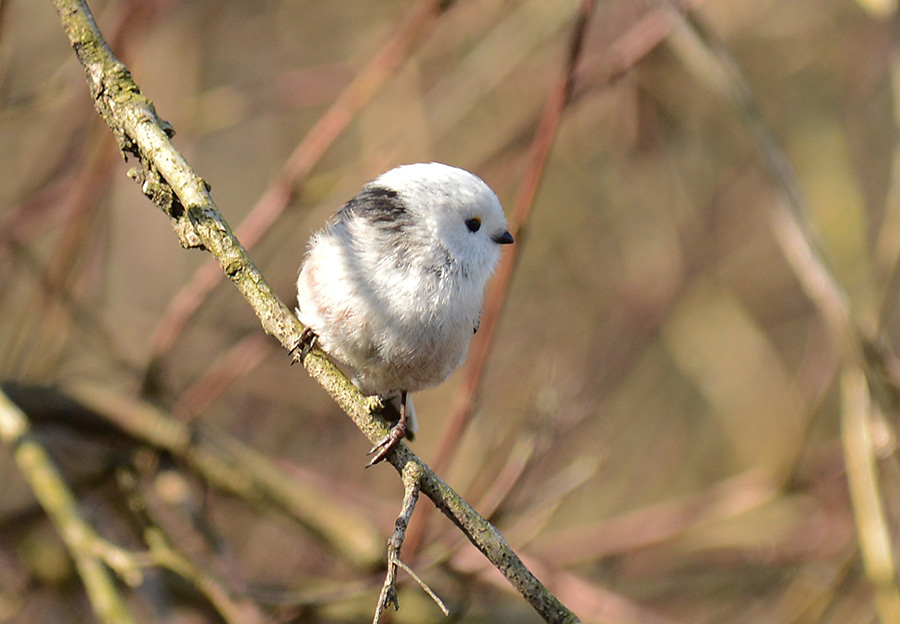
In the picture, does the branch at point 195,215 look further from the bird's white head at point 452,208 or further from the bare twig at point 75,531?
the bare twig at point 75,531

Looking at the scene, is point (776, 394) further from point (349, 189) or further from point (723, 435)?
point (349, 189)

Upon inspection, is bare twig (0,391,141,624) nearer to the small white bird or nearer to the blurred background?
the blurred background

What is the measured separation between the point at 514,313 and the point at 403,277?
3.15m

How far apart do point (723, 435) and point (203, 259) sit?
344 centimetres

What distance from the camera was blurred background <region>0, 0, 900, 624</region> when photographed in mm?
3039

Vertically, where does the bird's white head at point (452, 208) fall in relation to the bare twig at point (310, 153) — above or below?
below

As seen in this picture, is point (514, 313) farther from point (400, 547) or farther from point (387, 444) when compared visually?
Answer: point (400, 547)

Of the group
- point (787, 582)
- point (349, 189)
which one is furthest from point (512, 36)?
point (787, 582)

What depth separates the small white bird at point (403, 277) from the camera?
81.2 inches

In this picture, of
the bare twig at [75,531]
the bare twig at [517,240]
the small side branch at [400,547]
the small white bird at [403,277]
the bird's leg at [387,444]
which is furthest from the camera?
the bare twig at [517,240]

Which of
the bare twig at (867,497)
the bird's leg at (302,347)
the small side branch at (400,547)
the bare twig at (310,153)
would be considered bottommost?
the bare twig at (867,497)

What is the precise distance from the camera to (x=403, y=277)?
2.10m

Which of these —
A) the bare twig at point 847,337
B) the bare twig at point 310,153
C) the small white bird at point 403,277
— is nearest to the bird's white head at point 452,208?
the small white bird at point 403,277

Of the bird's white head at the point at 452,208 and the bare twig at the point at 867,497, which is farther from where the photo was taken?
the bare twig at the point at 867,497
